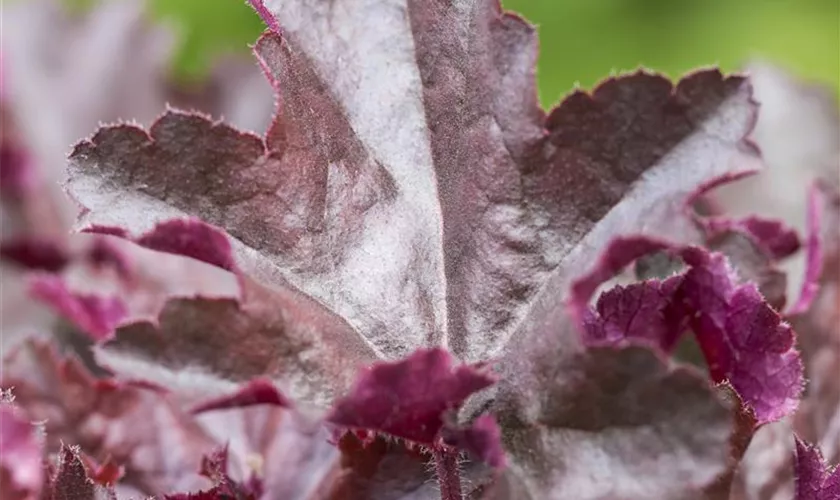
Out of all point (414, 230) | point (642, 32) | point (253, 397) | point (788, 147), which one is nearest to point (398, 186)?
point (414, 230)

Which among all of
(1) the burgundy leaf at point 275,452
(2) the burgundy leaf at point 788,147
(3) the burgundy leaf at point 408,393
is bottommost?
(3) the burgundy leaf at point 408,393

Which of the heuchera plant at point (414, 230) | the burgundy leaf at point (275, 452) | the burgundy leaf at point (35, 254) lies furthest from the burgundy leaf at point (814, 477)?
the burgundy leaf at point (35, 254)

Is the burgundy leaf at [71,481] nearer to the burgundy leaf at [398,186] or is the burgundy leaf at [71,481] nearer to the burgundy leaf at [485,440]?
the burgundy leaf at [398,186]

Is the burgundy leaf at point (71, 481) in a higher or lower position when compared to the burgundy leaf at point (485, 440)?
lower

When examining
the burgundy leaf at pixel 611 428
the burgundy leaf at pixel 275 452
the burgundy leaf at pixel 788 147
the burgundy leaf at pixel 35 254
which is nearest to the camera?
the burgundy leaf at pixel 611 428

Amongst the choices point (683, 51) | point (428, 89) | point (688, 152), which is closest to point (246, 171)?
point (428, 89)

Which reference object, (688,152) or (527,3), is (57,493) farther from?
(527,3)
